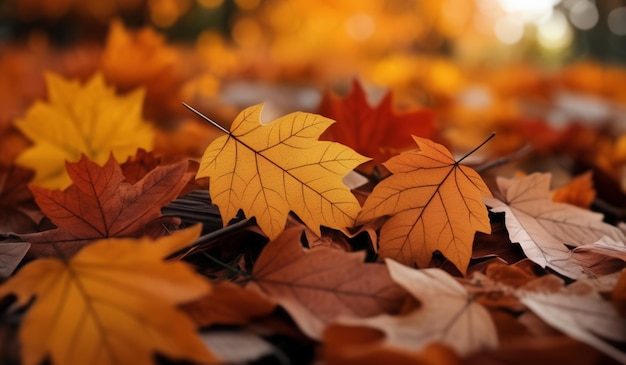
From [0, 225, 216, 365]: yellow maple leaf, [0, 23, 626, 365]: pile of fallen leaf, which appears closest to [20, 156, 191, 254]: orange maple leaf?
[0, 23, 626, 365]: pile of fallen leaf

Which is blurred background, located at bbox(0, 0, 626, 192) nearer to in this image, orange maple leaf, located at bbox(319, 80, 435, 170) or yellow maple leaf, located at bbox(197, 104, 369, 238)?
orange maple leaf, located at bbox(319, 80, 435, 170)

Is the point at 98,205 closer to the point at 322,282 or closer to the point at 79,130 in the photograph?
the point at 322,282

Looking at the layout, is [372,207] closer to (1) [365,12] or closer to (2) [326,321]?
(2) [326,321]

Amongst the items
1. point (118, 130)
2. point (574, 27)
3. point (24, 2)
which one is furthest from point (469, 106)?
point (574, 27)

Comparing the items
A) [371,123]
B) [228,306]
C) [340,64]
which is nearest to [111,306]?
[228,306]

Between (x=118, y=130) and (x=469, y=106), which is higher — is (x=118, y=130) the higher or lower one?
the higher one
